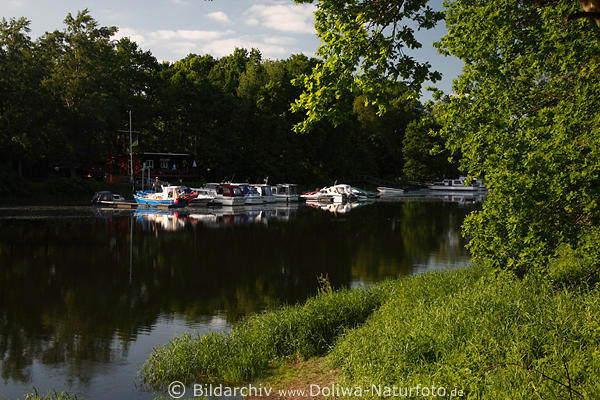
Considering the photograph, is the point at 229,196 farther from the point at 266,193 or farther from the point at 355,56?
the point at 355,56

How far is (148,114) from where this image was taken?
71.4 meters

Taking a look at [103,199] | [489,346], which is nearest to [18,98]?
[103,199]

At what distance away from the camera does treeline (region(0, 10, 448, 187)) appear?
57.9 metres

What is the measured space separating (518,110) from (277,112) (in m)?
72.4

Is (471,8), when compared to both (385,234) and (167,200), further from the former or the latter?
(167,200)

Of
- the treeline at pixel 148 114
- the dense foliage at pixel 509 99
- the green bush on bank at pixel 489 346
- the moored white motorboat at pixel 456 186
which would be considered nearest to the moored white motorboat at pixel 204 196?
the treeline at pixel 148 114

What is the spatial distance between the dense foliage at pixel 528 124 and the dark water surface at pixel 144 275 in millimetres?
7327

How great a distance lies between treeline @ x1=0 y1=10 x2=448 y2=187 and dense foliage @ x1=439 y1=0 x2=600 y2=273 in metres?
29.5

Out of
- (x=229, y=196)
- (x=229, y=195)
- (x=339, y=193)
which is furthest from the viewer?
(x=339, y=193)

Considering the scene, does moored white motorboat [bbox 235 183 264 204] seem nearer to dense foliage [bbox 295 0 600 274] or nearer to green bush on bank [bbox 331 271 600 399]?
dense foliage [bbox 295 0 600 274]

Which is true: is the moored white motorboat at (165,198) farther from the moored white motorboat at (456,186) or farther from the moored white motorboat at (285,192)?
the moored white motorboat at (456,186)

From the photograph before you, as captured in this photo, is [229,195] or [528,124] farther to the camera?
[229,195]

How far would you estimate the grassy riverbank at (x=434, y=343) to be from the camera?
6.75 m

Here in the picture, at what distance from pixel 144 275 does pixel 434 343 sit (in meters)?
14.9
